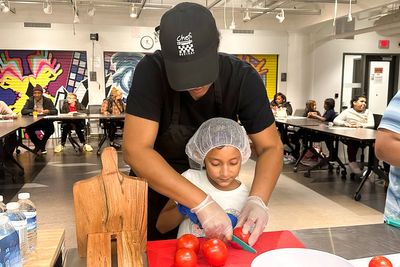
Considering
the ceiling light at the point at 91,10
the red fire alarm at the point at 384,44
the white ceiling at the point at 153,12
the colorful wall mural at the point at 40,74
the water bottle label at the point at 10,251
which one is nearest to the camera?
the water bottle label at the point at 10,251

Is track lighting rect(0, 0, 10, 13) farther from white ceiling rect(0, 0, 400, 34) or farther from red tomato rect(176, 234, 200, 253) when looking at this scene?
red tomato rect(176, 234, 200, 253)

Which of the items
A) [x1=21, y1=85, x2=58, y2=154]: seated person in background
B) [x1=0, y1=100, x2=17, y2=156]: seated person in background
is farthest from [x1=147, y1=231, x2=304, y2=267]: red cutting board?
[x1=21, y1=85, x2=58, y2=154]: seated person in background

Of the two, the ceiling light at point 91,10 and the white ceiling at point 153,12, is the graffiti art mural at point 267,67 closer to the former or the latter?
the white ceiling at point 153,12

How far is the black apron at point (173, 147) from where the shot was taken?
4.46 ft

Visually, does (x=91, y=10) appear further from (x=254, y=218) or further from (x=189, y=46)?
(x=254, y=218)

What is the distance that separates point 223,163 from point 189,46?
0.51 m

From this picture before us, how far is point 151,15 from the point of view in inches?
378

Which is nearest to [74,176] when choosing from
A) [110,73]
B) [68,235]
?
[68,235]

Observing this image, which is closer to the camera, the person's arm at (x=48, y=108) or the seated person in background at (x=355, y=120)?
the seated person in background at (x=355, y=120)

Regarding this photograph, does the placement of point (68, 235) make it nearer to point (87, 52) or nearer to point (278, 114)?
point (278, 114)

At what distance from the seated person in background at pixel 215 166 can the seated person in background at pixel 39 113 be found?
6420mm

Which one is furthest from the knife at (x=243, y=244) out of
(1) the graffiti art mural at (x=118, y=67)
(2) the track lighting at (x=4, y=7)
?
(1) the graffiti art mural at (x=118, y=67)

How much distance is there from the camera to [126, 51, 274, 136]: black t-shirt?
1289 millimetres

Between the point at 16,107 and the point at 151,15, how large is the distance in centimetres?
407
